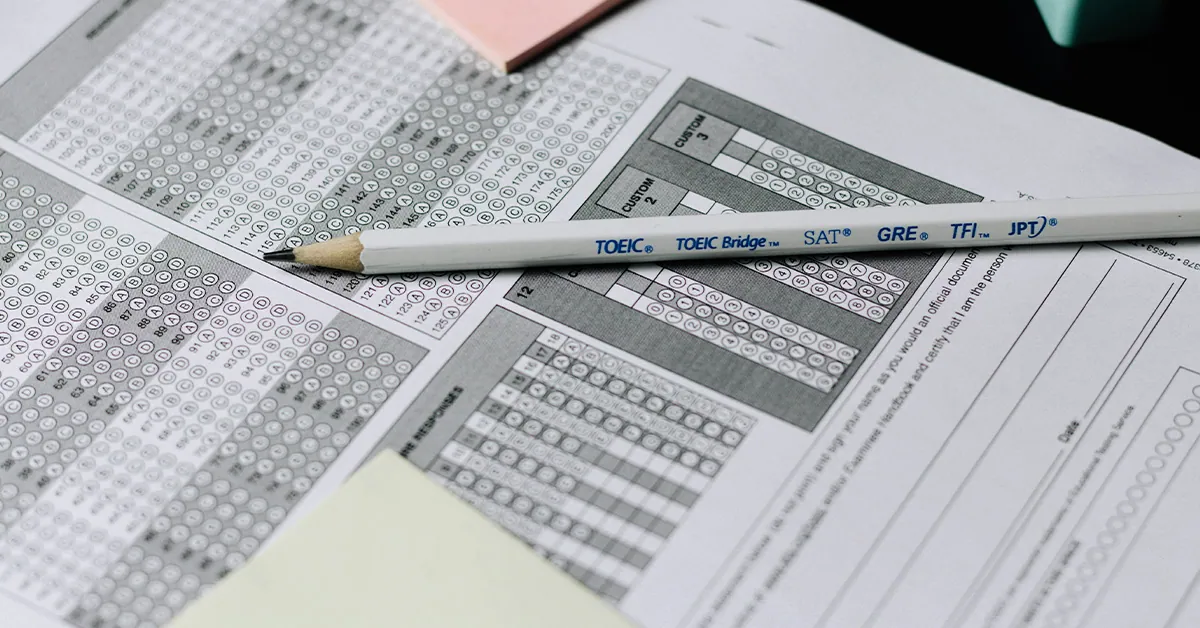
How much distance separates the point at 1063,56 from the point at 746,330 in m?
0.25

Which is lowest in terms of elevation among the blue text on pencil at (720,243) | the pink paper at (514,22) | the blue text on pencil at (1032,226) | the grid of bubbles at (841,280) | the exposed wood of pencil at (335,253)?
the exposed wood of pencil at (335,253)

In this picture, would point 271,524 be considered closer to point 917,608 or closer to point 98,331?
point 98,331

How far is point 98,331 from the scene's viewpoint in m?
0.51

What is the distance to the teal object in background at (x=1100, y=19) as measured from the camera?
0.59 m

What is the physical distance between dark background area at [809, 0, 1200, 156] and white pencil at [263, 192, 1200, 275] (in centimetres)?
8

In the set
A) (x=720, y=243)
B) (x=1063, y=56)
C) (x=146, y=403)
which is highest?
(x=1063, y=56)

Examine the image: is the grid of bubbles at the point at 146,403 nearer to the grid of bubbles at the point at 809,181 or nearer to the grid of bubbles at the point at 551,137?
the grid of bubbles at the point at 551,137

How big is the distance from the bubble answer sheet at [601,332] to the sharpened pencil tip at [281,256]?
0.04 feet

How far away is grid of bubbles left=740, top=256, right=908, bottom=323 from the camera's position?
1.69ft

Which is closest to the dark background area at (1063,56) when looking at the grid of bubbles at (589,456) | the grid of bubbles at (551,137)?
the grid of bubbles at (551,137)

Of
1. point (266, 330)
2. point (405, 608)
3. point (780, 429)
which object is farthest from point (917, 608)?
point (266, 330)

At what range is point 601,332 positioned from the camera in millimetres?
510

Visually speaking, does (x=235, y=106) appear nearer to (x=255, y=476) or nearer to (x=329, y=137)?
(x=329, y=137)

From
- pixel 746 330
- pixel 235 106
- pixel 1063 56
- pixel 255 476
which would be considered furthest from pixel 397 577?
pixel 1063 56
